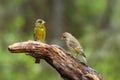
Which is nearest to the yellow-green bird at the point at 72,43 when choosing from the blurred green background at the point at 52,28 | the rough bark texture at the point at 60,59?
the rough bark texture at the point at 60,59

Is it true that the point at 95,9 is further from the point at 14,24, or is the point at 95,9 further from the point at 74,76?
the point at 74,76

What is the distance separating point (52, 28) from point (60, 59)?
1094 centimetres

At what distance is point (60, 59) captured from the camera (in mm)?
7129

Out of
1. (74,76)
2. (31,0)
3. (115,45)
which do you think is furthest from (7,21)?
(74,76)

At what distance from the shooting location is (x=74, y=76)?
7.18 metres

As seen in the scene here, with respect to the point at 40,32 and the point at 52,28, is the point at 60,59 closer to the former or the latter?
the point at 40,32

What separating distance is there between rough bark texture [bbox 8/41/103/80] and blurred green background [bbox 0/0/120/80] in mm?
6835

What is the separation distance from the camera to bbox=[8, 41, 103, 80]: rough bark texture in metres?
7.05

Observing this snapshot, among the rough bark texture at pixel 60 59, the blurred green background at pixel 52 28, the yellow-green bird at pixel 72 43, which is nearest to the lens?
the rough bark texture at pixel 60 59

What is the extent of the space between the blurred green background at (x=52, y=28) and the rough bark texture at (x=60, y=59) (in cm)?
683

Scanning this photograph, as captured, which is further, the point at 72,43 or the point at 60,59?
the point at 72,43

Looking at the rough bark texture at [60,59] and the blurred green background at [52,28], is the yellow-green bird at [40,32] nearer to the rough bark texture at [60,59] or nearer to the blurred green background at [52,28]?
the rough bark texture at [60,59]

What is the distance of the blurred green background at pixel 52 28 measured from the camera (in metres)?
15.0

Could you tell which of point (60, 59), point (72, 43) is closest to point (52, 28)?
point (72, 43)
